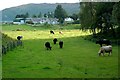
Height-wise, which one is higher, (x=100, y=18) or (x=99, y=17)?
(x=99, y=17)

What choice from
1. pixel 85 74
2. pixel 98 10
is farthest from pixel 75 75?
pixel 98 10

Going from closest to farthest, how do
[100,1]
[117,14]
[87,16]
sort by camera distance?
[117,14], [100,1], [87,16]

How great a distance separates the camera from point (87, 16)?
208 ft

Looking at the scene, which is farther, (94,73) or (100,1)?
(100,1)

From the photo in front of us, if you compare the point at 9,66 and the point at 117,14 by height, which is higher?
the point at 117,14

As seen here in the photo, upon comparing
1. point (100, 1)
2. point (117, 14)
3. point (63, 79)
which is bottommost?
point (63, 79)

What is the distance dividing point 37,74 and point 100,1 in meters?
37.1

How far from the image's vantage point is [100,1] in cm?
5803

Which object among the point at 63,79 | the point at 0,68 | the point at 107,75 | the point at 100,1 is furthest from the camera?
the point at 100,1

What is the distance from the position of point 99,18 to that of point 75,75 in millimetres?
37945

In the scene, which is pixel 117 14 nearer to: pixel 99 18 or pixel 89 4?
pixel 99 18

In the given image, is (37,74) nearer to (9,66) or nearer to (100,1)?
(9,66)

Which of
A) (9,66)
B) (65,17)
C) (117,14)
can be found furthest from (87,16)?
(65,17)

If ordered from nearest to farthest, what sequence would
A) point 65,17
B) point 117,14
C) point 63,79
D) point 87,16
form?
point 63,79 < point 117,14 < point 87,16 < point 65,17
